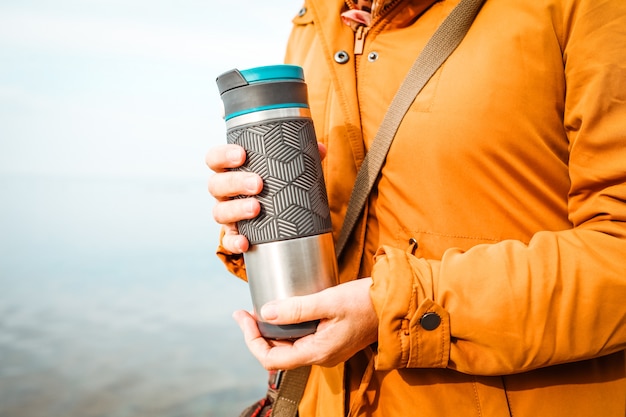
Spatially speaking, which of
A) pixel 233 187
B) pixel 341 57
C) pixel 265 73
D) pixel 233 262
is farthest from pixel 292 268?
pixel 341 57

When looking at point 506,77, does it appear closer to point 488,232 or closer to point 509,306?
point 488,232

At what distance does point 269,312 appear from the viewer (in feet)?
3.09

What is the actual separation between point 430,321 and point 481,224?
0.26m

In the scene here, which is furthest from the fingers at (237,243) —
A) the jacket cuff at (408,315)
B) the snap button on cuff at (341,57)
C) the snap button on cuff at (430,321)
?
the snap button on cuff at (341,57)

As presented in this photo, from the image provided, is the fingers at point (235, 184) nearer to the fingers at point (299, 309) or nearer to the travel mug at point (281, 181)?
the travel mug at point (281, 181)

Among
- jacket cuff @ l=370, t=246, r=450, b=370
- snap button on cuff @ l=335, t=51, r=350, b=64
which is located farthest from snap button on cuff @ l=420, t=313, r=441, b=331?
snap button on cuff @ l=335, t=51, r=350, b=64

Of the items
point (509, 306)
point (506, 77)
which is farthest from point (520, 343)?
point (506, 77)

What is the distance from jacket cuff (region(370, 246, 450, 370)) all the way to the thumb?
113mm

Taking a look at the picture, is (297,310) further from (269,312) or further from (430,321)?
(430,321)

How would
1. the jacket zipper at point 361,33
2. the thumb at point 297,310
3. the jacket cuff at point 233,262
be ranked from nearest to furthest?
the thumb at point 297,310
the jacket zipper at point 361,33
the jacket cuff at point 233,262

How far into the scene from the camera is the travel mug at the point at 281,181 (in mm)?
947

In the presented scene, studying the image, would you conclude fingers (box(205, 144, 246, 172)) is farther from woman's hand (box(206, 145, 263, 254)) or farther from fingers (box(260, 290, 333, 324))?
fingers (box(260, 290, 333, 324))

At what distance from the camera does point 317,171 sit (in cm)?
100

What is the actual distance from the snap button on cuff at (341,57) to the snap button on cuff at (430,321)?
2.17 ft
